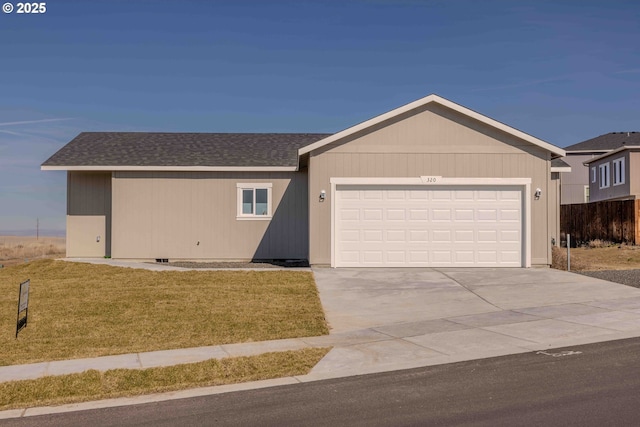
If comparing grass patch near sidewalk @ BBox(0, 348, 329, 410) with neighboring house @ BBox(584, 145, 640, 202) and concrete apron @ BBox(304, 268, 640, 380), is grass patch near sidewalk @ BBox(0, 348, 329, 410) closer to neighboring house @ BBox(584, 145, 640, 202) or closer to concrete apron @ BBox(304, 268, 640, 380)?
concrete apron @ BBox(304, 268, 640, 380)

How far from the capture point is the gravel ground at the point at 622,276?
17391 millimetres

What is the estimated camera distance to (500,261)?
20500 mm

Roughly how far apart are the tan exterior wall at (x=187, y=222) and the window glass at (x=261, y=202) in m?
0.34

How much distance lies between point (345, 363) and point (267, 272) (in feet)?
32.2

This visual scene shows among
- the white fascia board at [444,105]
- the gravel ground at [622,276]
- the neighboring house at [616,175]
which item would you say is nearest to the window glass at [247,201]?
the white fascia board at [444,105]

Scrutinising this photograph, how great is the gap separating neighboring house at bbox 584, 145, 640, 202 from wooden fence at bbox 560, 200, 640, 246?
4.15 meters

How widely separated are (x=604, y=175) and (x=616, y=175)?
8.07 feet

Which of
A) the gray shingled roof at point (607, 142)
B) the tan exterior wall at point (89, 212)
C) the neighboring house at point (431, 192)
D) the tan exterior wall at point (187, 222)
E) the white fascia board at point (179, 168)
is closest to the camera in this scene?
the neighboring house at point (431, 192)

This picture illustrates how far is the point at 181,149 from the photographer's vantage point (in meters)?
26.1

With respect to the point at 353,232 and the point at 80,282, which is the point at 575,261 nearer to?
the point at 353,232

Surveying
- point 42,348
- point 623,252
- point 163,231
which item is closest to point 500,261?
point 623,252

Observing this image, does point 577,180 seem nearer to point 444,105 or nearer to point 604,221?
point 604,221

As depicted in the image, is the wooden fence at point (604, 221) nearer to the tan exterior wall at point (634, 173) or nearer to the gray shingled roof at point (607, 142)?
the tan exterior wall at point (634, 173)

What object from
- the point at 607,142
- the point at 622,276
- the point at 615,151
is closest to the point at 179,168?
the point at 622,276
